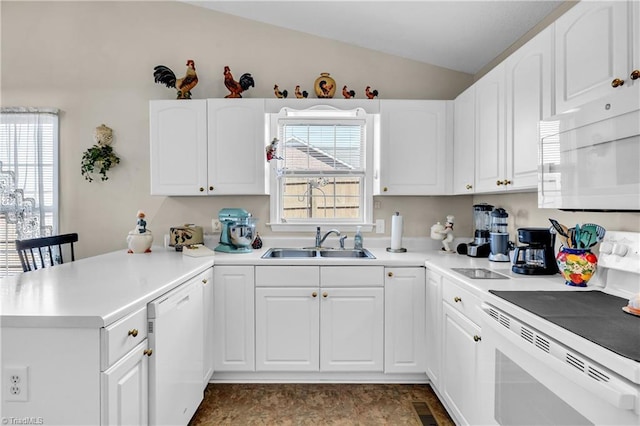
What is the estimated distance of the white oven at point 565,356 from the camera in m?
0.87

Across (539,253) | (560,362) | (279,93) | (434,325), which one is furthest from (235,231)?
(560,362)

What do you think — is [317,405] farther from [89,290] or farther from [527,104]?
[527,104]

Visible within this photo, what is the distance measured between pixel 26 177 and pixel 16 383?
2529mm

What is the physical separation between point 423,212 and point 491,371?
1679 millimetres

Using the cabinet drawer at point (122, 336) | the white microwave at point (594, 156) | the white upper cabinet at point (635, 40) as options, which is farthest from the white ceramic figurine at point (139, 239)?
the white upper cabinet at point (635, 40)

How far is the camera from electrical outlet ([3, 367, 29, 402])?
3.55 feet

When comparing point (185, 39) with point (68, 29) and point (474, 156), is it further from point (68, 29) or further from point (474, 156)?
point (474, 156)

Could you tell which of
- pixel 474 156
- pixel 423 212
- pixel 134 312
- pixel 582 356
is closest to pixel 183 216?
pixel 134 312

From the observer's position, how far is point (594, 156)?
4.17 ft

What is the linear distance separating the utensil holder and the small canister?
8.12 feet

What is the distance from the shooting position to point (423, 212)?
9.84 feet

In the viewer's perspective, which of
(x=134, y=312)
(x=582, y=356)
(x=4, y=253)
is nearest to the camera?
(x=582, y=356)

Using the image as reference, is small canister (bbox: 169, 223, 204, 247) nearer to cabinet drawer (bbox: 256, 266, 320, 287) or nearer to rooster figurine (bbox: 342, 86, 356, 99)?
cabinet drawer (bbox: 256, 266, 320, 287)

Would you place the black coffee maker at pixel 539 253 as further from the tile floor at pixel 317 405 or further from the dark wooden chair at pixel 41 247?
the dark wooden chair at pixel 41 247
